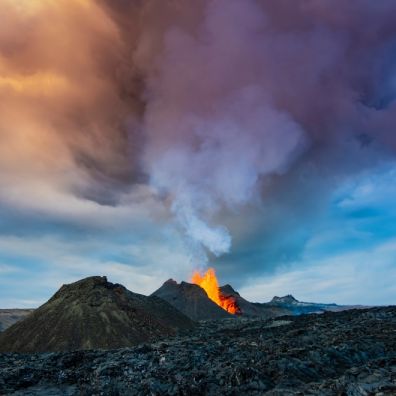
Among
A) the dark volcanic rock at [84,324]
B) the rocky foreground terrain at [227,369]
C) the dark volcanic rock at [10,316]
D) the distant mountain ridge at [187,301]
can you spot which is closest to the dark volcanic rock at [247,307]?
the distant mountain ridge at [187,301]

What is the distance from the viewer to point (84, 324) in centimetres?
5097

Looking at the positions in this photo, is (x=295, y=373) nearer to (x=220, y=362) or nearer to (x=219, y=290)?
(x=220, y=362)

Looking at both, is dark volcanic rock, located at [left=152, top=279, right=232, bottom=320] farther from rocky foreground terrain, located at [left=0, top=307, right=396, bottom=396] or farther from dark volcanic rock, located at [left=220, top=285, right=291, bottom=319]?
rocky foreground terrain, located at [left=0, top=307, right=396, bottom=396]

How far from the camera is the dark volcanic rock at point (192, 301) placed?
10819cm

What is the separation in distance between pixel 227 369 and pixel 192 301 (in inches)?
3557

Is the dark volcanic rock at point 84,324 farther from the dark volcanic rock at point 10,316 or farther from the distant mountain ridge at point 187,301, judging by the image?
the dark volcanic rock at point 10,316

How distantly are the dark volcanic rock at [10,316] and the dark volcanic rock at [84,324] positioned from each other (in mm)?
46432

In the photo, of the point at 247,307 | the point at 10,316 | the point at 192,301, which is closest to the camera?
the point at 192,301

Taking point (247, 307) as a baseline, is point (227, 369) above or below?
below

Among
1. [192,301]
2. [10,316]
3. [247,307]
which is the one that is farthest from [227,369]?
[247,307]

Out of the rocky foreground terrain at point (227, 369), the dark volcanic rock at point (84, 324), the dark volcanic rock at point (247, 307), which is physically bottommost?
the rocky foreground terrain at point (227, 369)

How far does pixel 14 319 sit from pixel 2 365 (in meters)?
88.0

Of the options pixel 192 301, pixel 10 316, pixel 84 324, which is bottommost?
pixel 84 324

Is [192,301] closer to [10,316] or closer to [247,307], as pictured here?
[247,307]
